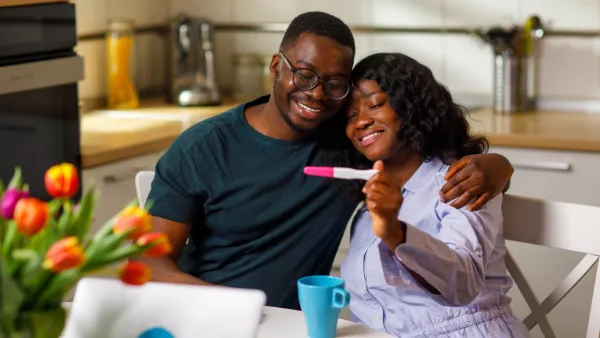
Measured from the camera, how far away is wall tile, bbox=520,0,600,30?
3.50 m

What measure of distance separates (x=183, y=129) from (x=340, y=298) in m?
1.92

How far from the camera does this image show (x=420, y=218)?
6.49ft

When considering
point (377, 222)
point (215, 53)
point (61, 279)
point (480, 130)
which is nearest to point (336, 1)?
point (215, 53)

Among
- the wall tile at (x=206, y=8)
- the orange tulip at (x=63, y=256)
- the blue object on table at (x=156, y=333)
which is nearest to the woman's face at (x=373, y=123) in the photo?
the blue object on table at (x=156, y=333)

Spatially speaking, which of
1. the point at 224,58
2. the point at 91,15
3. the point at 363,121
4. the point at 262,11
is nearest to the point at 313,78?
the point at 363,121

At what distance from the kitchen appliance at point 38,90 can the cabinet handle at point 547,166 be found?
4.50 ft

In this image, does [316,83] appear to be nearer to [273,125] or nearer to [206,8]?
[273,125]

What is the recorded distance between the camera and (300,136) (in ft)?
7.12

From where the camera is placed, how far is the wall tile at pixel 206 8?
13.5ft

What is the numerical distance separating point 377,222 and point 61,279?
0.66 meters

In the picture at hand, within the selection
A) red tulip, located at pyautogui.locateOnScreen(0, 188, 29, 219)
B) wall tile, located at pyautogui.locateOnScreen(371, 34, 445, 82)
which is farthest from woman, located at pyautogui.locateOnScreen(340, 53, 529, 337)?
wall tile, located at pyautogui.locateOnScreen(371, 34, 445, 82)

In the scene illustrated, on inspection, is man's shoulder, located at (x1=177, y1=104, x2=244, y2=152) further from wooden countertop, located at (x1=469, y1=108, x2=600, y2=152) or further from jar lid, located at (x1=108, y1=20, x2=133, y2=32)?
jar lid, located at (x1=108, y1=20, x2=133, y2=32)

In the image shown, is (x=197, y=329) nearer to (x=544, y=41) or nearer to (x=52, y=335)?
(x=52, y=335)

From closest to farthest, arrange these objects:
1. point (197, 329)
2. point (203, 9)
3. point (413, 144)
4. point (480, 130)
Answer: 1. point (197, 329)
2. point (413, 144)
3. point (480, 130)
4. point (203, 9)
